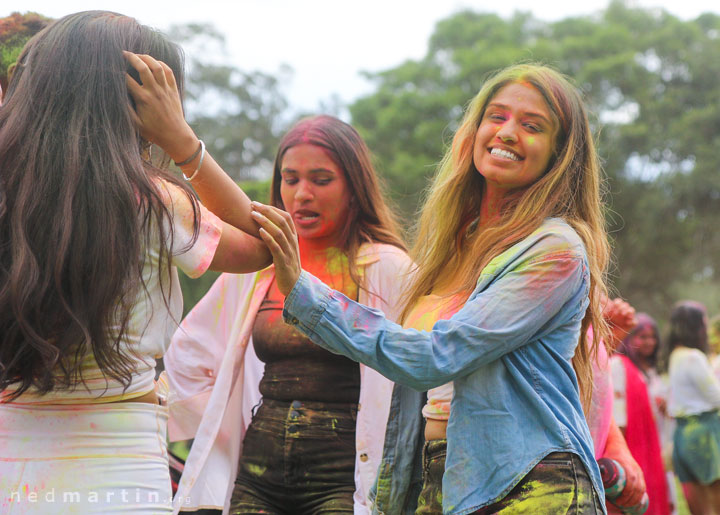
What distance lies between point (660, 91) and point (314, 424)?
20855 millimetres

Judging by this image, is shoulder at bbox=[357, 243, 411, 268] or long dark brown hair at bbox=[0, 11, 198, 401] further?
shoulder at bbox=[357, 243, 411, 268]

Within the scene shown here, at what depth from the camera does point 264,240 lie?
2.23 meters

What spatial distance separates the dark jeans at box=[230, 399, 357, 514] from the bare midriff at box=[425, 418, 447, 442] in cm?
69

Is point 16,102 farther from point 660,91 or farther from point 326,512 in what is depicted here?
point 660,91

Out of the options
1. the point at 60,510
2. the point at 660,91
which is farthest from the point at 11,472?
the point at 660,91

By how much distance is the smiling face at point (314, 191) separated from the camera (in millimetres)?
3479

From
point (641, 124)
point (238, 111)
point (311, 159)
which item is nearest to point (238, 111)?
point (238, 111)

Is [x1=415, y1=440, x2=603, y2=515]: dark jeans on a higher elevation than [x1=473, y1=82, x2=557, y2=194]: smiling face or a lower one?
lower

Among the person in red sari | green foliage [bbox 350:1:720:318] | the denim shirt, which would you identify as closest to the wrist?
the denim shirt

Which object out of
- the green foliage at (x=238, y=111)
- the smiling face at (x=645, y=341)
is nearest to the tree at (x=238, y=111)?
the green foliage at (x=238, y=111)

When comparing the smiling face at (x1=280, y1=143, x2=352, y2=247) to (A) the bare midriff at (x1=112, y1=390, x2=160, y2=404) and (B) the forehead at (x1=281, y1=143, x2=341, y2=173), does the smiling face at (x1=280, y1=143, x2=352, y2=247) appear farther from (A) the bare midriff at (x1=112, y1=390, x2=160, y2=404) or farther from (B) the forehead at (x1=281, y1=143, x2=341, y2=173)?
(A) the bare midriff at (x1=112, y1=390, x2=160, y2=404)

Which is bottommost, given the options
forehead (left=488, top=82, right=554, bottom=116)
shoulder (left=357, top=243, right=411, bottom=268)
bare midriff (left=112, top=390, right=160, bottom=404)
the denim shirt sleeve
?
bare midriff (left=112, top=390, right=160, bottom=404)

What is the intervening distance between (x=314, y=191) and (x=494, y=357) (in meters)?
1.51

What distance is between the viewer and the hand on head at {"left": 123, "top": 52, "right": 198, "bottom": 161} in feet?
6.51
